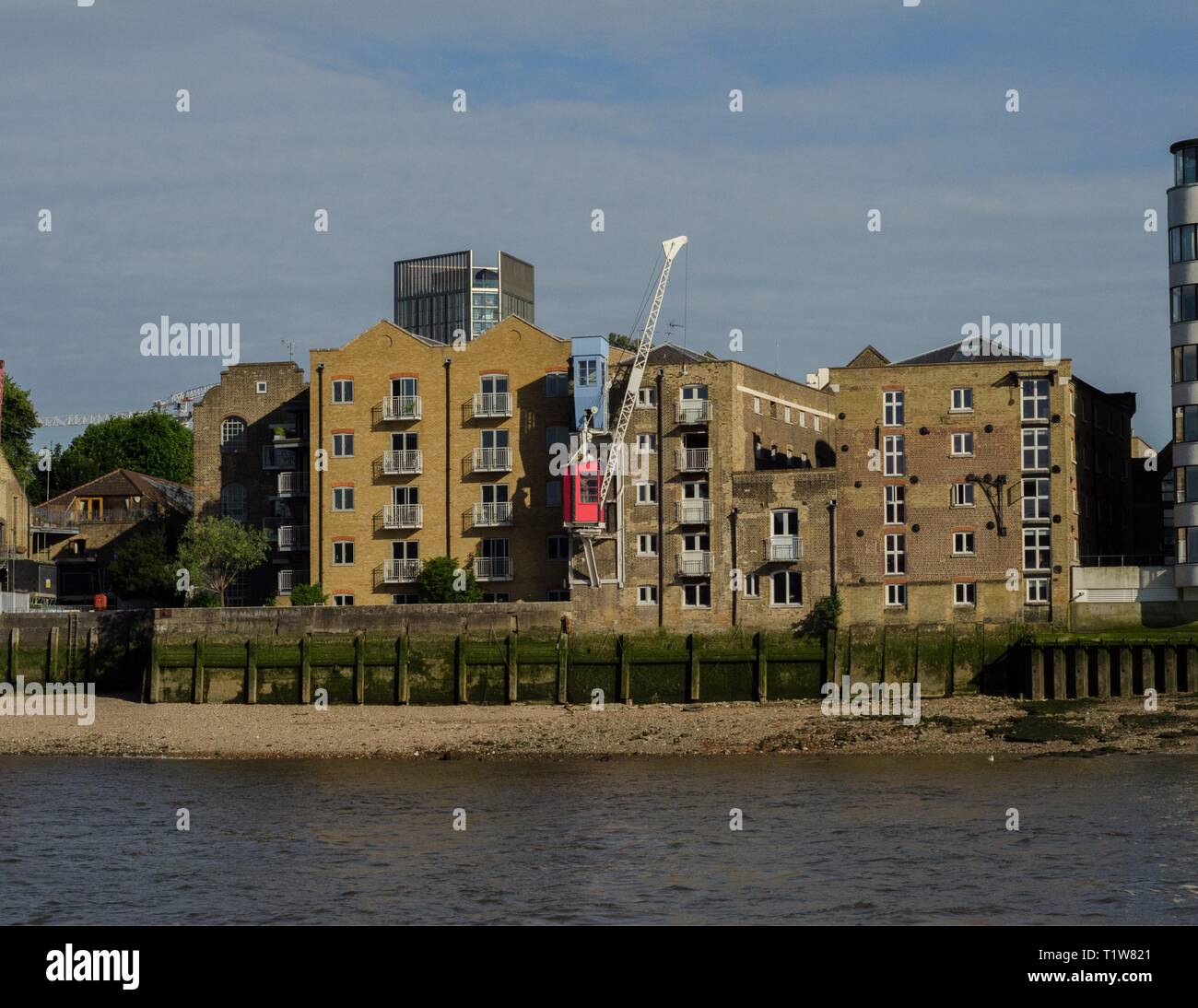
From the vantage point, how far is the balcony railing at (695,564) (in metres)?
80.4

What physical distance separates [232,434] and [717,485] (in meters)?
31.0

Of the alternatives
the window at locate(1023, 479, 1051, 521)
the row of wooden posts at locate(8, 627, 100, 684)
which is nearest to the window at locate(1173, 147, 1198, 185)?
the window at locate(1023, 479, 1051, 521)

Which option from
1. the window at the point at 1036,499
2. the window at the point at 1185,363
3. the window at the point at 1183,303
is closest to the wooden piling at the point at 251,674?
the window at the point at 1036,499

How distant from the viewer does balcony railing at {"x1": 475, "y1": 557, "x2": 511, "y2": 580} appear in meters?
84.4

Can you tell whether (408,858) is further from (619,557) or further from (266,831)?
(619,557)

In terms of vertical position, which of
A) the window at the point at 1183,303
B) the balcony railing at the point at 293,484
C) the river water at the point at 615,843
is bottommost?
the river water at the point at 615,843

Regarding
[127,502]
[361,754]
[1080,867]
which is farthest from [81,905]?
[127,502]

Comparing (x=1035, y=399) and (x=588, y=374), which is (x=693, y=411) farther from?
(x=1035, y=399)

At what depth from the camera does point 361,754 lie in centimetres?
6450

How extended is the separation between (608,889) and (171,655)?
44342 millimetres

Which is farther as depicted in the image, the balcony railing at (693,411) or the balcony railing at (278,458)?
the balcony railing at (278,458)

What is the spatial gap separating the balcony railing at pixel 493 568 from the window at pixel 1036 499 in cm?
2521

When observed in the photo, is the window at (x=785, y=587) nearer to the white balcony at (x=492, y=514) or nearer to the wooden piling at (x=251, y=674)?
the white balcony at (x=492, y=514)
